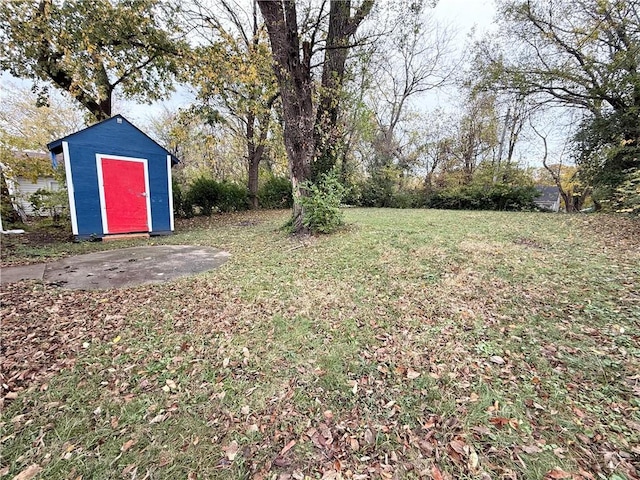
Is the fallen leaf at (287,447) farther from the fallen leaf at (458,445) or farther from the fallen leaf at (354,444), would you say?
the fallen leaf at (458,445)

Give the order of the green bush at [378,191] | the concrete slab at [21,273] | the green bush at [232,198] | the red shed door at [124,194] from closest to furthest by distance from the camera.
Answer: the concrete slab at [21,273]
the red shed door at [124,194]
the green bush at [232,198]
the green bush at [378,191]

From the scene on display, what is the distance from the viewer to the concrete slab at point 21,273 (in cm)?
364

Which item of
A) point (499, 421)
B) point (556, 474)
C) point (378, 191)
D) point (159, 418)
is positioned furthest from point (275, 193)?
point (556, 474)

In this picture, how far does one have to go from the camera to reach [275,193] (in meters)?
14.5

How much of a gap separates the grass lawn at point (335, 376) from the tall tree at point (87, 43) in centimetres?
630

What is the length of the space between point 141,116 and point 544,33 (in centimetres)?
2304

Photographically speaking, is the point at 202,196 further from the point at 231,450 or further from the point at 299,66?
the point at 231,450

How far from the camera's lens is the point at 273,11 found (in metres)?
5.34

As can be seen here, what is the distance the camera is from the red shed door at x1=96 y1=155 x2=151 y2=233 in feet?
21.7

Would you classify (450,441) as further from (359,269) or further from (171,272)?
(171,272)

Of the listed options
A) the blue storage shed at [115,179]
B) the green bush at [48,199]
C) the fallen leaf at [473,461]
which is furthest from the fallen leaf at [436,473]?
the green bush at [48,199]

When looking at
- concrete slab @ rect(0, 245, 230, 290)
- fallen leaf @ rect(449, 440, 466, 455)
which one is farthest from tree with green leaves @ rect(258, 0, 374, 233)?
fallen leaf @ rect(449, 440, 466, 455)

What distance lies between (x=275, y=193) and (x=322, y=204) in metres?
9.05

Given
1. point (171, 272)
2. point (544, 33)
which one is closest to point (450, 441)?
point (171, 272)
